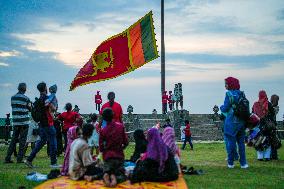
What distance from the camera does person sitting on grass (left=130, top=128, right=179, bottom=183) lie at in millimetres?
8516

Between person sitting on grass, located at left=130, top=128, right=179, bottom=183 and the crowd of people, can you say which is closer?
person sitting on grass, located at left=130, top=128, right=179, bottom=183

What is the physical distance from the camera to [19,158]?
1274 centimetres

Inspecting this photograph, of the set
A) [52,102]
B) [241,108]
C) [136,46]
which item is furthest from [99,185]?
A: [136,46]

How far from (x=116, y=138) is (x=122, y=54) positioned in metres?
6.52

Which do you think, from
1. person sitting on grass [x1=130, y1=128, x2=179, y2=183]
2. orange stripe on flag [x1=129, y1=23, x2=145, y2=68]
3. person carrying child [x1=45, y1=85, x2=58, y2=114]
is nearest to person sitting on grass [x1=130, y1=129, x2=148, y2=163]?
person sitting on grass [x1=130, y1=128, x2=179, y2=183]

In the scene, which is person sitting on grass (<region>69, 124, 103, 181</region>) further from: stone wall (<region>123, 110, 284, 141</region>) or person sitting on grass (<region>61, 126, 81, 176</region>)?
stone wall (<region>123, 110, 284, 141</region>)

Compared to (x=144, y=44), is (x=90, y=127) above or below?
below

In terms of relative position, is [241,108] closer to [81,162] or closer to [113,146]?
[113,146]

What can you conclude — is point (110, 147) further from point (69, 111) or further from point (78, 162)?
point (69, 111)

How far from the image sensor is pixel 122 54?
14.9m

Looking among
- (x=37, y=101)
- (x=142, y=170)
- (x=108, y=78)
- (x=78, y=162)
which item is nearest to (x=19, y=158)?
(x=37, y=101)

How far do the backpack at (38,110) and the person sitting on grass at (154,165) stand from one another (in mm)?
3649

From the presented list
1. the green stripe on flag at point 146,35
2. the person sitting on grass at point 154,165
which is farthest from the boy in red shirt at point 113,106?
the green stripe on flag at point 146,35

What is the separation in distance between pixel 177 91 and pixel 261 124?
19366 millimetres
